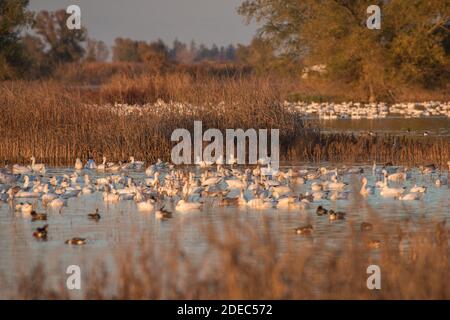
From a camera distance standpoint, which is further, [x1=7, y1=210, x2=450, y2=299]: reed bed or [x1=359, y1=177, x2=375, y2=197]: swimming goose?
[x1=359, y1=177, x2=375, y2=197]: swimming goose

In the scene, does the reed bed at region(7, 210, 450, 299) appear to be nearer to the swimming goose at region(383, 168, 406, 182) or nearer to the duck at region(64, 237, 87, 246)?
the duck at region(64, 237, 87, 246)

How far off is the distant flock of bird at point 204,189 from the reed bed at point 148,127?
79.6 inches

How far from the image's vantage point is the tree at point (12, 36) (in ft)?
137

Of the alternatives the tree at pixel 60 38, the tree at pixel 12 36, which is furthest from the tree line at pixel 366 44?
the tree at pixel 60 38

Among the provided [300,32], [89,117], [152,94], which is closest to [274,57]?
[300,32]

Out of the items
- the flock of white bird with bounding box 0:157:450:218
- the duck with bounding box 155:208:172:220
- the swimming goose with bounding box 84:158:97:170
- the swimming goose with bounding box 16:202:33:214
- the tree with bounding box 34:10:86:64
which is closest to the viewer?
the duck with bounding box 155:208:172:220

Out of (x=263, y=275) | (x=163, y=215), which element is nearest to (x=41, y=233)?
(x=163, y=215)

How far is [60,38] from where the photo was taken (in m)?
69.7

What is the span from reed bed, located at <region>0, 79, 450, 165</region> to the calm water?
4605 mm

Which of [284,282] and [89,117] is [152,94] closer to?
[89,117]

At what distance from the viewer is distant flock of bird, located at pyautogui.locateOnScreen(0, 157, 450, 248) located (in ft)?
42.2

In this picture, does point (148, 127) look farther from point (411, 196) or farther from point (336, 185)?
point (411, 196)

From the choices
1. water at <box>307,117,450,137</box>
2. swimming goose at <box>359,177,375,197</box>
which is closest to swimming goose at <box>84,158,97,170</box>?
swimming goose at <box>359,177,375,197</box>

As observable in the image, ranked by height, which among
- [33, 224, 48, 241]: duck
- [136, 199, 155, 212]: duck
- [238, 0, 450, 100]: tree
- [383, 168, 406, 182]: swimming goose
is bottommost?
[33, 224, 48, 241]: duck
